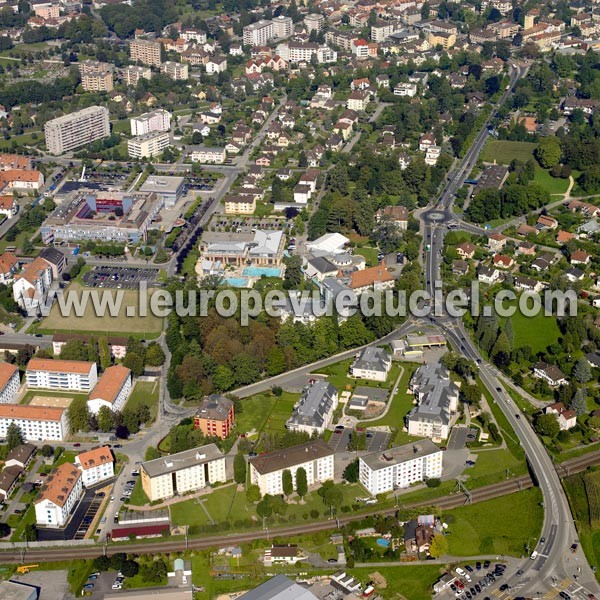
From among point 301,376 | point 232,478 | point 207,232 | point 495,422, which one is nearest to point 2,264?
point 207,232

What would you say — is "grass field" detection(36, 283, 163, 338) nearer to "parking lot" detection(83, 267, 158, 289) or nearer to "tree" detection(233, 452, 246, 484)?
"parking lot" detection(83, 267, 158, 289)

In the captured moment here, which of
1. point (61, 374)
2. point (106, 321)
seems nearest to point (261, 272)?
point (106, 321)

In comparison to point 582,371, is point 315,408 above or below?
above

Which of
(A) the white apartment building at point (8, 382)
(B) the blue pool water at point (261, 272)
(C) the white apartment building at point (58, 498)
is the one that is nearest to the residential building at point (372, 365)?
(B) the blue pool water at point (261, 272)

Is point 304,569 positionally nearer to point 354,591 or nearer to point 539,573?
point 354,591

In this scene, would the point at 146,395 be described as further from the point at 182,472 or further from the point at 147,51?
the point at 147,51

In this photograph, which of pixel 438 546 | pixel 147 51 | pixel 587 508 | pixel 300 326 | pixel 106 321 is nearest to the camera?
pixel 438 546

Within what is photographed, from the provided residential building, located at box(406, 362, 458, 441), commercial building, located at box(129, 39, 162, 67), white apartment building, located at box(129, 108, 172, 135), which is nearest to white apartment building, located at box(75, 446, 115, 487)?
residential building, located at box(406, 362, 458, 441)

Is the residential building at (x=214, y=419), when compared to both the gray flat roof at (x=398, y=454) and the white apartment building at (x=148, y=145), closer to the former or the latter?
the gray flat roof at (x=398, y=454)
